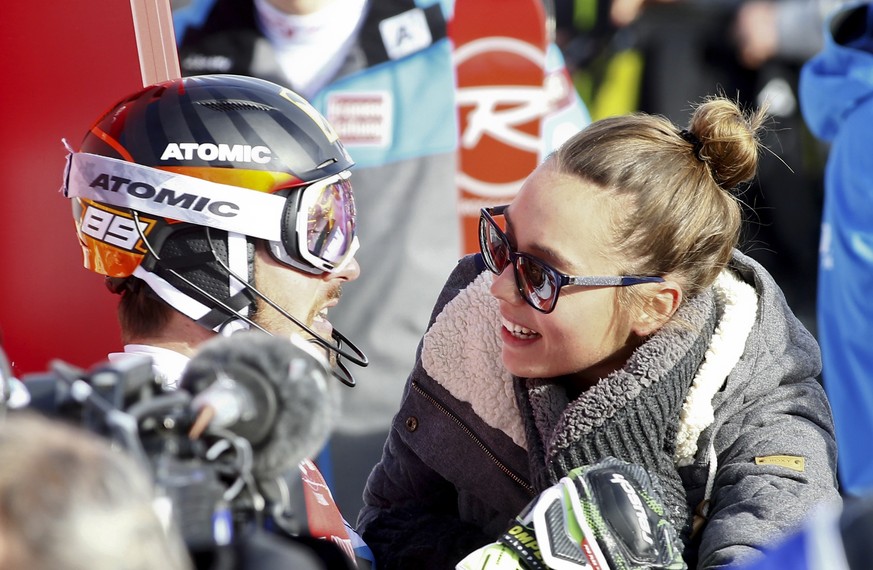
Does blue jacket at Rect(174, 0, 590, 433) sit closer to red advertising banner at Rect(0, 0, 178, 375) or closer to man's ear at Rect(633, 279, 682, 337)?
red advertising banner at Rect(0, 0, 178, 375)

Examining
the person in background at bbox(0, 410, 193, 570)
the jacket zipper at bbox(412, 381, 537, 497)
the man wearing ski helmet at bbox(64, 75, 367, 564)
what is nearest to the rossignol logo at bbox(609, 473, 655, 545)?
the jacket zipper at bbox(412, 381, 537, 497)

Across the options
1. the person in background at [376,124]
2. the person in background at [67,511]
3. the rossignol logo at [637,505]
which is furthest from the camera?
the person in background at [376,124]

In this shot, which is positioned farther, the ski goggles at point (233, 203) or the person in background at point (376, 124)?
the person in background at point (376, 124)

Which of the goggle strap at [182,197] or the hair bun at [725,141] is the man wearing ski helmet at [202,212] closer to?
the goggle strap at [182,197]

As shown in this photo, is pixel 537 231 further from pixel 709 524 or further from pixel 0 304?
pixel 0 304

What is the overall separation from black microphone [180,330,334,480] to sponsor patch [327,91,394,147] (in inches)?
117

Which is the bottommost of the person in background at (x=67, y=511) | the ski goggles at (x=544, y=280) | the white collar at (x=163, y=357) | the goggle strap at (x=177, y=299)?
the white collar at (x=163, y=357)

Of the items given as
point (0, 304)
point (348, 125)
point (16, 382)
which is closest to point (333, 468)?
point (348, 125)

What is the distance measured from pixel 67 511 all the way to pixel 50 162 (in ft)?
7.13

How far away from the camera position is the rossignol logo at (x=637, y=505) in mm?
1691

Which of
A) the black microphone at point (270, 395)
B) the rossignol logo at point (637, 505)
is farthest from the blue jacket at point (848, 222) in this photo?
the black microphone at point (270, 395)

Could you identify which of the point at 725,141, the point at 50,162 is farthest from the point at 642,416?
the point at 50,162

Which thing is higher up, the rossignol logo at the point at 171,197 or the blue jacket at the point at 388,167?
the rossignol logo at the point at 171,197

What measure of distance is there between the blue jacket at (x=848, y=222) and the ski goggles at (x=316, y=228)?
105 inches
